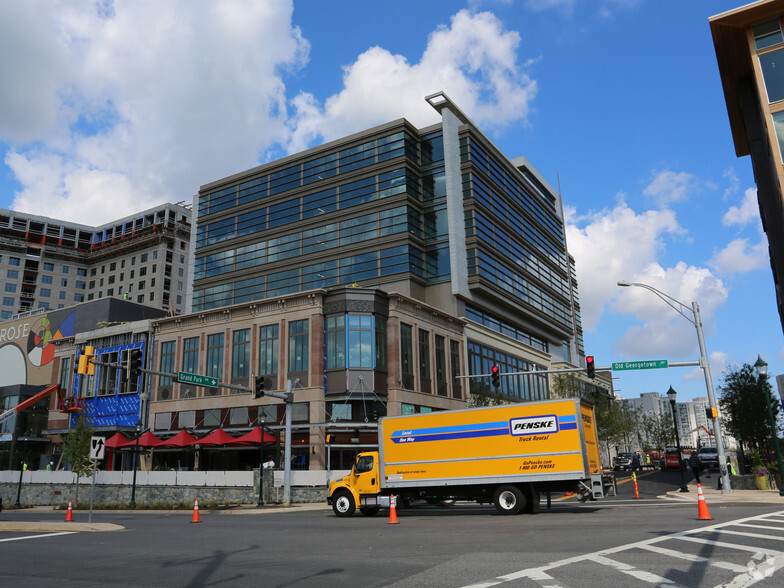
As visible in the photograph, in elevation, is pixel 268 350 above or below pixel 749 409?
above

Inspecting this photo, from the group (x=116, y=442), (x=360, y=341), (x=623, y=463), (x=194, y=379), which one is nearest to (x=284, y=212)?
(x=360, y=341)

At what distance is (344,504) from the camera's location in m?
24.0

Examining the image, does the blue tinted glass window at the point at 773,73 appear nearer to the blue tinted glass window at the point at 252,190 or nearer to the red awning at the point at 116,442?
the red awning at the point at 116,442

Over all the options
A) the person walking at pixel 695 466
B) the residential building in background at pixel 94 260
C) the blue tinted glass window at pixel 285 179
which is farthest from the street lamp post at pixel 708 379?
the residential building in background at pixel 94 260

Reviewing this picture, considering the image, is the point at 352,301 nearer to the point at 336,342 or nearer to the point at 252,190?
the point at 336,342

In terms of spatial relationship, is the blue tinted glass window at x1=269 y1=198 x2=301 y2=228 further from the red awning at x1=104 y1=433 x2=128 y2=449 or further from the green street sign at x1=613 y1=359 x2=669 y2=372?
the green street sign at x1=613 y1=359 x2=669 y2=372

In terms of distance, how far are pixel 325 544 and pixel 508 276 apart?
54.7 metres

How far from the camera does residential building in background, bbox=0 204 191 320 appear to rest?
114 meters

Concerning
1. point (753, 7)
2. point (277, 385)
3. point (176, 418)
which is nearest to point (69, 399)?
point (176, 418)

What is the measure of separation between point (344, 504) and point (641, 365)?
16054mm

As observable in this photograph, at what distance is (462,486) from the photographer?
22531 mm

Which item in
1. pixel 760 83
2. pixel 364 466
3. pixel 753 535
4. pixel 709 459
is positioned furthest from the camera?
pixel 709 459

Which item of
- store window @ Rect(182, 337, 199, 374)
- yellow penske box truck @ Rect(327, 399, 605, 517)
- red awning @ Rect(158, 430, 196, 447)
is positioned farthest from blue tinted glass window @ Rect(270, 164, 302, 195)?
yellow penske box truck @ Rect(327, 399, 605, 517)

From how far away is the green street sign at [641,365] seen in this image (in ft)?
97.6
